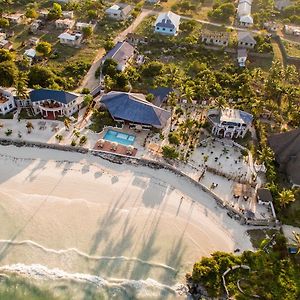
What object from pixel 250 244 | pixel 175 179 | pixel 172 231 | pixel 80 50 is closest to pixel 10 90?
pixel 80 50

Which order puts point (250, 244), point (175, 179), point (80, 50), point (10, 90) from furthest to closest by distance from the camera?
point (80, 50) → point (10, 90) → point (175, 179) → point (250, 244)

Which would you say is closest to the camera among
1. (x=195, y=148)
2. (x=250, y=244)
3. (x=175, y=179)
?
(x=250, y=244)

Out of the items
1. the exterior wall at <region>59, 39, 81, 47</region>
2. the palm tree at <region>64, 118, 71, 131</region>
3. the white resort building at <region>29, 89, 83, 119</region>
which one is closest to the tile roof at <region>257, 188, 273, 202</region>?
the palm tree at <region>64, 118, 71, 131</region>

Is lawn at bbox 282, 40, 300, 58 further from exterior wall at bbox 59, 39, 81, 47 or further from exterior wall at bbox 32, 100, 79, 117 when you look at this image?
exterior wall at bbox 32, 100, 79, 117

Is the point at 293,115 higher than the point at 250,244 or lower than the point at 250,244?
higher

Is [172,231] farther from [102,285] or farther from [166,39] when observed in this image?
[166,39]

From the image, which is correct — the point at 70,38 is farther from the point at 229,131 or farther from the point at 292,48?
the point at 292,48

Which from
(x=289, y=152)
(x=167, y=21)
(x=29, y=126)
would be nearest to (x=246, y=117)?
(x=289, y=152)
